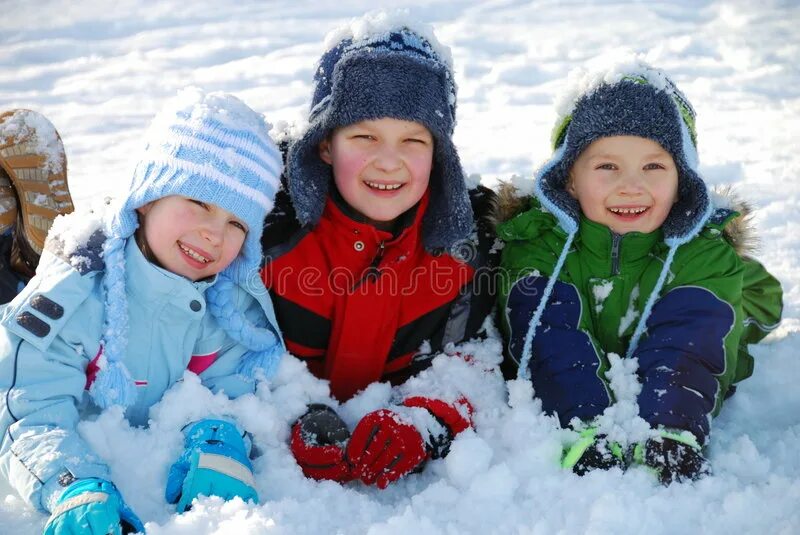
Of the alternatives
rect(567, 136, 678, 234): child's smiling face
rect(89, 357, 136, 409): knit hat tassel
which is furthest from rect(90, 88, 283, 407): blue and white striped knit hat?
rect(567, 136, 678, 234): child's smiling face

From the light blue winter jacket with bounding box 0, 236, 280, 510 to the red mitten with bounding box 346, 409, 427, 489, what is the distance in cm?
44

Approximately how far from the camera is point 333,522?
5.77ft

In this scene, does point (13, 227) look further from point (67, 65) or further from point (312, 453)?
point (67, 65)

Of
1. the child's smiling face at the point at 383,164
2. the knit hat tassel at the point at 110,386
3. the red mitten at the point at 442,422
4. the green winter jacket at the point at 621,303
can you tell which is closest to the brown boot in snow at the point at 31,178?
the knit hat tassel at the point at 110,386

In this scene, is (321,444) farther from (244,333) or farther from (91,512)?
(91,512)

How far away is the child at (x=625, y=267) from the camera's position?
2271 mm

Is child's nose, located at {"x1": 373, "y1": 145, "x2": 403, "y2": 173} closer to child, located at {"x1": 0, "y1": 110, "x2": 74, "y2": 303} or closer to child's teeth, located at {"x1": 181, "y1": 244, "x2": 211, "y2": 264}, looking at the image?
child's teeth, located at {"x1": 181, "y1": 244, "x2": 211, "y2": 264}

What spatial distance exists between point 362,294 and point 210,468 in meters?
0.82

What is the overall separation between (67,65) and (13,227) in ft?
14.2

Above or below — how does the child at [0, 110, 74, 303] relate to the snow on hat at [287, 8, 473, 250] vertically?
below

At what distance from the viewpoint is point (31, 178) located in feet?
8.93

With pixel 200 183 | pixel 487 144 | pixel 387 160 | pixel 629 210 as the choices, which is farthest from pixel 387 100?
pixel 487 144

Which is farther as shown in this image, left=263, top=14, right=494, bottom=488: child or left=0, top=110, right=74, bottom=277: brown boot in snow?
left=0, top=110, right=74, bottom=277: brown boot in snow

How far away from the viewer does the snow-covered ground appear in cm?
177
